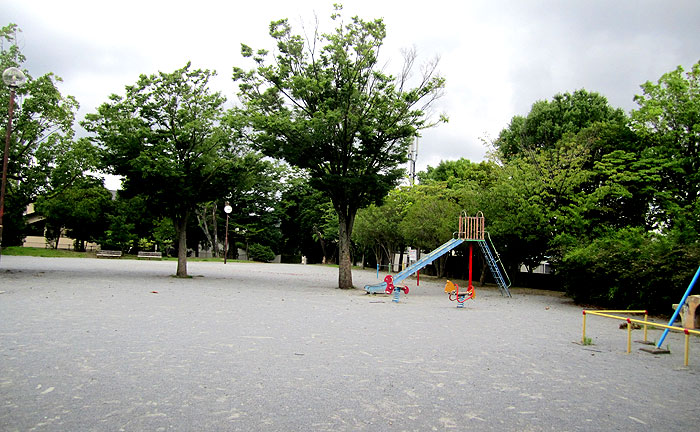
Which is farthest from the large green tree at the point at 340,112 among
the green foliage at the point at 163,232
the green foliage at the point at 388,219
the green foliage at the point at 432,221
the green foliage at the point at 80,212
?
the green foliage at the point at 163,232

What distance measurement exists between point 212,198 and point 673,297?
18.6 meters

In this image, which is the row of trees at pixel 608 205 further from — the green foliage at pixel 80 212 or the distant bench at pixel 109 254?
the green foliage at pixel 80 212

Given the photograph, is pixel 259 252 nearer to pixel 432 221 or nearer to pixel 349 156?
pixel 432 221

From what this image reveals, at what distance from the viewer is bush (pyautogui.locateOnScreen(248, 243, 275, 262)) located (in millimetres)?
57656

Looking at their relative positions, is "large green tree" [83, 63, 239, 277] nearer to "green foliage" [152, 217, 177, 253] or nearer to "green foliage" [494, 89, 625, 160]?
"green foliage" [494, 89, 625, 160]

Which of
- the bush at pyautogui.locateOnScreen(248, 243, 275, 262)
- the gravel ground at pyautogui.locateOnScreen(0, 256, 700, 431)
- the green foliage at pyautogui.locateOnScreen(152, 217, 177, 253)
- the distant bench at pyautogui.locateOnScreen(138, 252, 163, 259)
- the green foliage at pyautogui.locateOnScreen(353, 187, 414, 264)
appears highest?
the green foliage at pyautogui.locateOnScreen(353, 187, 414, 264)

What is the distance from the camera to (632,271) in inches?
584

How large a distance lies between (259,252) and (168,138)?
36.9 metres

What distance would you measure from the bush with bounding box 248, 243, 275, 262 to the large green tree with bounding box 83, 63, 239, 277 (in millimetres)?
35347

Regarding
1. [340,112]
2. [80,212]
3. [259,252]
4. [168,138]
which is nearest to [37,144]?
[168,138]

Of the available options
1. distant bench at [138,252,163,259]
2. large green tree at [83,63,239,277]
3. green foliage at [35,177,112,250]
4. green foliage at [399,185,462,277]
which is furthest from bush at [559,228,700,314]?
distant bench at [138,252,163,259]

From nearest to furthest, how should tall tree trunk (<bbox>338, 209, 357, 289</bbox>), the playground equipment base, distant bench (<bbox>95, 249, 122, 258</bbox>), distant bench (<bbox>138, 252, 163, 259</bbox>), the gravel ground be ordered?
the gravel ground, the playground equipment base, tall tree trunk (<bbox>338, 209, 357, 289</bbox>), distant bench (<bbox>95, 249, 122, 258</bbox>), distant bench (<bbox>138, 252, 163, 259</bbox>)

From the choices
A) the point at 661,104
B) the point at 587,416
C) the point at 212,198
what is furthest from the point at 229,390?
the point at 661,104

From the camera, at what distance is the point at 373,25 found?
19328 mm
